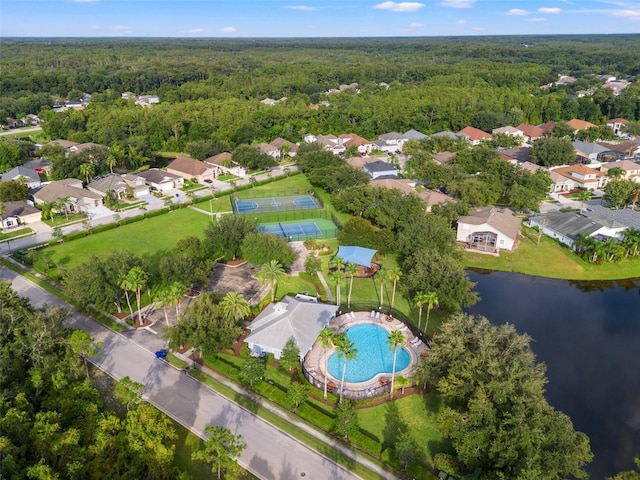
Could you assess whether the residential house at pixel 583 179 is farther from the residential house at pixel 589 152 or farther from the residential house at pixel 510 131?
the residential house at pixel 510 131

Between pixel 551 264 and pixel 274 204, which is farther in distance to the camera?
pixel 274 204

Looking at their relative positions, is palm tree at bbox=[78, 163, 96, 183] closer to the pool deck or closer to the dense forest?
the dense forest

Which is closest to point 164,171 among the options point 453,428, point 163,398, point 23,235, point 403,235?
point 23,235

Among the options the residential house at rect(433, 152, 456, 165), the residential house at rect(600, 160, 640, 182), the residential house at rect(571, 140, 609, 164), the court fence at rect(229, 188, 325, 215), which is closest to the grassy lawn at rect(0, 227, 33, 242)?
the court fence at rect(229, 188, 325, 215)

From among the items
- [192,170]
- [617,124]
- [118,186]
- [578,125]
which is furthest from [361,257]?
[617,124]

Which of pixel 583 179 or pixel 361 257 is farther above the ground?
pixel 361 257

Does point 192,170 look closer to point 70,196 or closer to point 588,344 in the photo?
point 70,196
